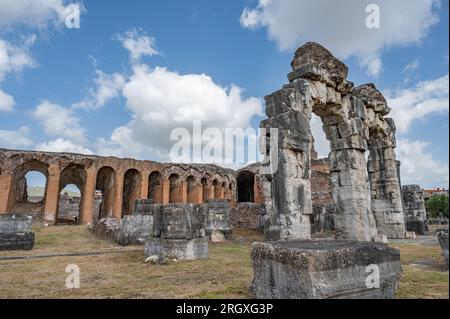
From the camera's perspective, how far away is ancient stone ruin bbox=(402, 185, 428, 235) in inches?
606

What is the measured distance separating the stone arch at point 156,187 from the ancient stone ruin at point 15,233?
18294 millimetres

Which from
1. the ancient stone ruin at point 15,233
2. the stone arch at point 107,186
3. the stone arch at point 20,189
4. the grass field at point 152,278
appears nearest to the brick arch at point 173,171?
the stone arch at point 107,186

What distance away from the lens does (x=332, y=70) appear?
A: 9.16 metres

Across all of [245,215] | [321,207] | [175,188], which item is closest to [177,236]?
[321,207]

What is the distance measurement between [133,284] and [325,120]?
8033mm

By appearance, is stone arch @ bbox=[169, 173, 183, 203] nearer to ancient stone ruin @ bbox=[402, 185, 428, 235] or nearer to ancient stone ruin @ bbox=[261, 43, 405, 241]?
ancient stone ruin @ bbox=[261, 43, 405, 241]

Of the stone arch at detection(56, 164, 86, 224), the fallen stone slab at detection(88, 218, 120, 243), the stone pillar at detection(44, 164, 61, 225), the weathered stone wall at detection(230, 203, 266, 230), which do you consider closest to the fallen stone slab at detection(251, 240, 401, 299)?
the fallen stone slab at detection(88, 218, 120, 243)

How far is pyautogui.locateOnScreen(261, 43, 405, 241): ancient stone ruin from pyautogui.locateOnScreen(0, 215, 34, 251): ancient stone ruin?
742cm

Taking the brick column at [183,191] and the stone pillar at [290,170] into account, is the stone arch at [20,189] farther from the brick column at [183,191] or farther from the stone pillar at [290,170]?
the stone pillar at [290,170]

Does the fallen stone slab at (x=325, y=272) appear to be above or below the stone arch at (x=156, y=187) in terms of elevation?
below

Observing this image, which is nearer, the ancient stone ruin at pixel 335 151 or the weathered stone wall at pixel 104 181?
the ancient stone ruin at pixel 335 151

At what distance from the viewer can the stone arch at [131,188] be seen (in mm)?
26938
